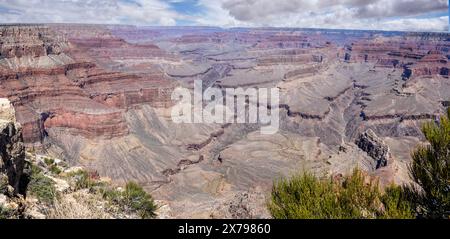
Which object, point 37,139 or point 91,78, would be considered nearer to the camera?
point 37,139

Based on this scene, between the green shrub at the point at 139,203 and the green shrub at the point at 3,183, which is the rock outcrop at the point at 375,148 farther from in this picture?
the green shrub at the point at 3,183

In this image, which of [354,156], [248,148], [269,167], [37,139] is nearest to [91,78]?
[37,139]

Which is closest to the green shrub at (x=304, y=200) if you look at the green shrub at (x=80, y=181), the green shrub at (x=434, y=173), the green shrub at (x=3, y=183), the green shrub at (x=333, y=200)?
the green shrub at (x=333, y=200)

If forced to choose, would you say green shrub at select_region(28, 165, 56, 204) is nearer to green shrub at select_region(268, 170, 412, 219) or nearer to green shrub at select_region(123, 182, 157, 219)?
green shrub at select_region(123, 182, 157, 219)

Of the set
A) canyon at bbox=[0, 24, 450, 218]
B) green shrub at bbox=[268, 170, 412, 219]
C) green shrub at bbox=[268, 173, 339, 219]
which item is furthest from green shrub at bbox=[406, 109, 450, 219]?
canyon at bbox=[0, 24, 450, 218]

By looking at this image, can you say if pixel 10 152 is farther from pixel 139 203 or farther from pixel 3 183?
pixel 139 203

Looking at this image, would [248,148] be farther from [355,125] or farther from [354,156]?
[355,125]
